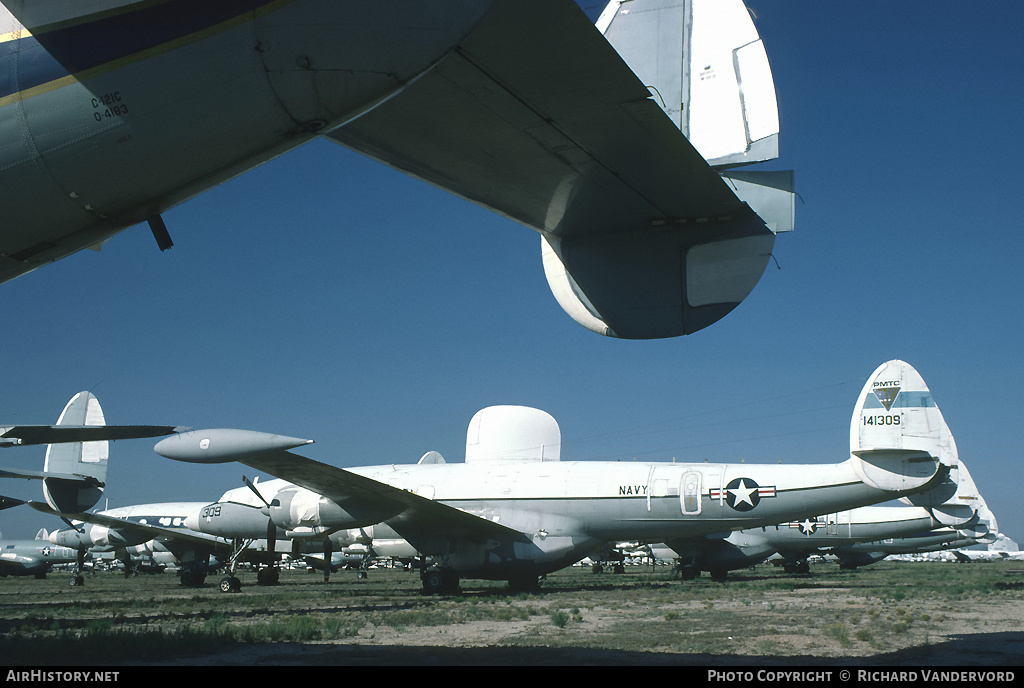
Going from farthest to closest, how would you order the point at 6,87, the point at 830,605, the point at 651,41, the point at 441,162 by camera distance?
the point at 830,605 < the point at 651,41 < the point at 441,162 < the point at 6,87

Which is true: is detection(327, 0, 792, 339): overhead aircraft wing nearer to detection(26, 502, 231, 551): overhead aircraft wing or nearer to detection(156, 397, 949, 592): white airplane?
detection(156, 397, 949, 592): white airplane

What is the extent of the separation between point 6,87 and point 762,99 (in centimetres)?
637

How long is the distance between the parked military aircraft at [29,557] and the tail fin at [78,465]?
31411 millimetres

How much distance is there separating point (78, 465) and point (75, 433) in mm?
18678

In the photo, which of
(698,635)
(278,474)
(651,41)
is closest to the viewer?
(651,41)

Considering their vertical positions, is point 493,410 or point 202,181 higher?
point 493,410

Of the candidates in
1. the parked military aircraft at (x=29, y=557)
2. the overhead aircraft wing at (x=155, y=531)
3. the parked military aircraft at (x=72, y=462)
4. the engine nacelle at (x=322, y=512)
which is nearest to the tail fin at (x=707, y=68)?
the parked military aircraft at (x=72, y=462)

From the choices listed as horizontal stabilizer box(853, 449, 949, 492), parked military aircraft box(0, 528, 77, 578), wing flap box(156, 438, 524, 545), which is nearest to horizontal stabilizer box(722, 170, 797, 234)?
wing flap box(156, 438, 524, 545)

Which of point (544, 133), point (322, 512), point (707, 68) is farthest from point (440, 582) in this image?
point (544, 133)

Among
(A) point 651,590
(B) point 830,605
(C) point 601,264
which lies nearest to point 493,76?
(C) point 601,264

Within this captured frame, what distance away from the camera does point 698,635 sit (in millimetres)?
11523

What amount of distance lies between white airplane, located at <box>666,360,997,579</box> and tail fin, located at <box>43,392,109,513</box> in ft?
70.7

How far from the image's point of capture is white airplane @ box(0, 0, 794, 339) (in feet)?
13.7
